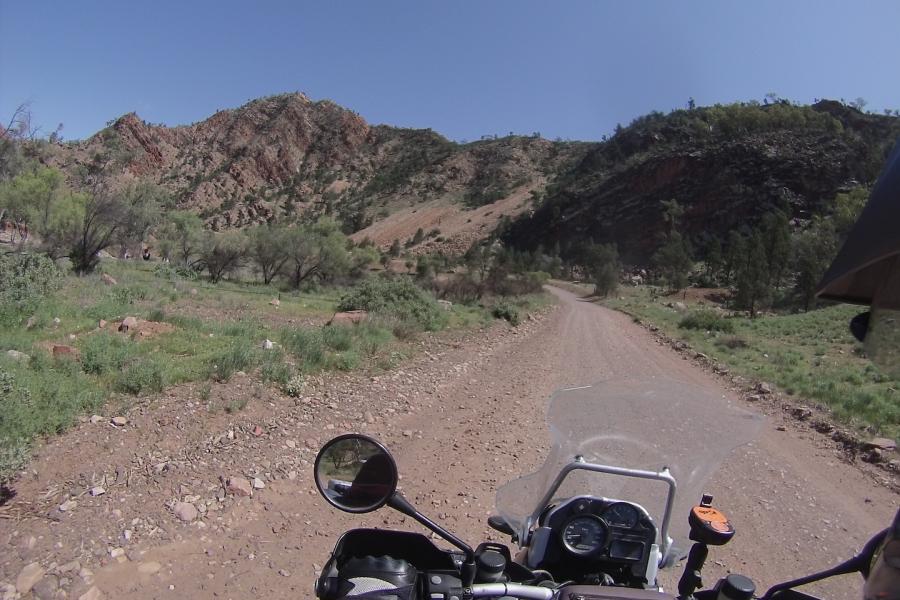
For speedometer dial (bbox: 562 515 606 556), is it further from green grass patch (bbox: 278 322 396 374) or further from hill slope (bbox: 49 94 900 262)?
hill slope (bbox: 49 94 900 262)

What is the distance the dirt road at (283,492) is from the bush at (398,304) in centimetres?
647

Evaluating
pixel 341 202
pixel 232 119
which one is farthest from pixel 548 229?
pixel 232 119

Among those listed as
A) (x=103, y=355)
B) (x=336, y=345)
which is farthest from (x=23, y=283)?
(x=336, y=345)

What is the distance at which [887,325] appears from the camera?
1.36 metres

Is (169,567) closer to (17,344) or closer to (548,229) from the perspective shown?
(17,344)

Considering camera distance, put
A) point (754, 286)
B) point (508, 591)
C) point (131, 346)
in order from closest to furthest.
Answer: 1. point (508, 591)
2. point (131, 346)
3. point (754, 286)

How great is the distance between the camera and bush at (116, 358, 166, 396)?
687 cm

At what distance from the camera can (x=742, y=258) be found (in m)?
46.7

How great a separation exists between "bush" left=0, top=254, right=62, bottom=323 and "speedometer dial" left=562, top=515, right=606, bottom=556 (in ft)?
34.4

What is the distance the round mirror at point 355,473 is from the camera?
7.57 feet

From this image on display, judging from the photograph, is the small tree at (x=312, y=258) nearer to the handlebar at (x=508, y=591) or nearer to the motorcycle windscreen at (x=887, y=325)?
the handlebar at (x=508, y=591)

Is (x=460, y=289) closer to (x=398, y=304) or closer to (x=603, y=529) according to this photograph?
(x=398, y=304)

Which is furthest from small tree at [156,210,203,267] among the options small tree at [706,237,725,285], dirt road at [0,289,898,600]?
small tree at [706,237,725,285]

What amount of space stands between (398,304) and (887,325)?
1542 cm
